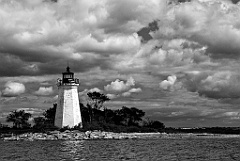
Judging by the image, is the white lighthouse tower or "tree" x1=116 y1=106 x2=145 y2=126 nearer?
the white lighthouse tower

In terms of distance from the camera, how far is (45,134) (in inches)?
2965

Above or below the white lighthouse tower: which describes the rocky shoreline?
below

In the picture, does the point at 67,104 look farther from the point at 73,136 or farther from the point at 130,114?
the point at 130,114

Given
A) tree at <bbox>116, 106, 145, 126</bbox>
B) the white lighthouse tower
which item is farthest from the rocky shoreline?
tree at <bbox>116, 106, 145, 126</bbox>

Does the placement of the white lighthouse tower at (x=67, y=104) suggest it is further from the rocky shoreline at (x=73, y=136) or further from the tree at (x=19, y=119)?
the tree at (x=19, y=119)

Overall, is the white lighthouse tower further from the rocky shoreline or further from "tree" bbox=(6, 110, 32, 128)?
"tree" bbox=(6, 110, 32, 128)

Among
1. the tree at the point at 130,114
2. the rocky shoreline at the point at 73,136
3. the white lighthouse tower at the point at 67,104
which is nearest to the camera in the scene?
the rocky shoreline at the point at 73,136

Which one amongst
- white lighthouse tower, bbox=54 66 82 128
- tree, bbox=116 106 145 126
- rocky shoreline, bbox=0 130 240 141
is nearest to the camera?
rocky shoreline, bbox=0 130 240 141

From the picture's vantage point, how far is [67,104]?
76312mm

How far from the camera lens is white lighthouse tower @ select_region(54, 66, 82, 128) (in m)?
76.4

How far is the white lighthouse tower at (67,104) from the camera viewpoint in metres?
76.4

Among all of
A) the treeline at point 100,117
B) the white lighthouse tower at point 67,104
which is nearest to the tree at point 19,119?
the treeline at point 100,117

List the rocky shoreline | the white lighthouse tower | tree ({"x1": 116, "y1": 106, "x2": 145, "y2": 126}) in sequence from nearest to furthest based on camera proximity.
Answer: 1. the rocky shoreline
2. the white lighthouse tower
3. tree ({"x1": 116, "y1": 106, "x2": 145, "y2": 126})

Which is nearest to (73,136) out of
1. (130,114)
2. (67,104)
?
(67,104)
